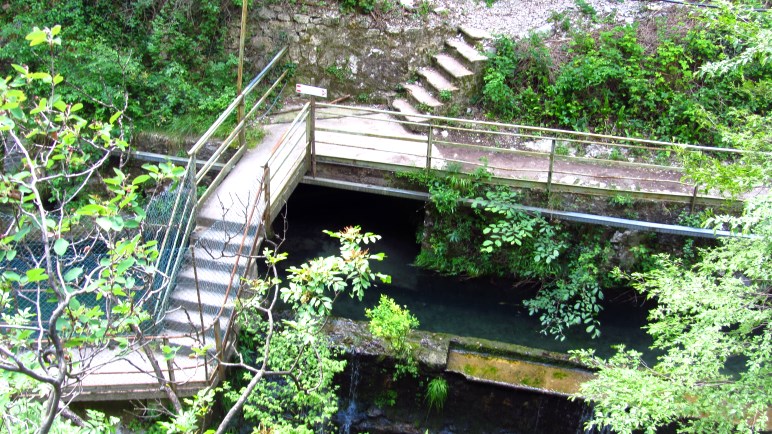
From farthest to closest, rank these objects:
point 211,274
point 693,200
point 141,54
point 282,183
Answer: point 141,54 < point 693,200 < point 282,183 < point 211,274

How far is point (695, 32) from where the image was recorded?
38.8 feet

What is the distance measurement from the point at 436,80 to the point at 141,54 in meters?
5.00

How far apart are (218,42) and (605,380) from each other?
8.47 m

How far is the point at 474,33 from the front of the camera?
1212cm

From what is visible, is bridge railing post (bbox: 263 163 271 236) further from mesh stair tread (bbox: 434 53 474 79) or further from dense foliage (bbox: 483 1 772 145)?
dense foliage (bbox: 483 1 772 145)

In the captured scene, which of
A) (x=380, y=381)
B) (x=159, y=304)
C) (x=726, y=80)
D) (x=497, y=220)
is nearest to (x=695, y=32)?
(x=726, y=80)

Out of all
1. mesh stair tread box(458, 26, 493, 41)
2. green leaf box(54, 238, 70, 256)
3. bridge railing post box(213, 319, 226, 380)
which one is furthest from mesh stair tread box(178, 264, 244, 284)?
mesh stair tread box(458, 26, 493, 41)

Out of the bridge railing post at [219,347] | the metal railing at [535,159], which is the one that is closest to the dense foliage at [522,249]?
the metal railing at [535,159]

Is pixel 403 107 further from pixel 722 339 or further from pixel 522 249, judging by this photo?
pixel 722 339

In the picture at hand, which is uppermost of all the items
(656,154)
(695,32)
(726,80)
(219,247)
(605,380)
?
(695,32)

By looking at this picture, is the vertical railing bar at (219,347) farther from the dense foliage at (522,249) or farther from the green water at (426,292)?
the dense foliage at (522,249)

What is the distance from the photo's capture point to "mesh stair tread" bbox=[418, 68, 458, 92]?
1159 cm

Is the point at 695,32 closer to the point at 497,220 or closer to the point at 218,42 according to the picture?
the point at 497,220

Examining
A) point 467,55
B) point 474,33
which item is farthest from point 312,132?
point 474,33
